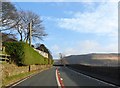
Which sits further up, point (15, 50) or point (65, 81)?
point (15, 50)

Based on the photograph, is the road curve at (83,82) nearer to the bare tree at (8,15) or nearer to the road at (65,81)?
the road at (65,81)

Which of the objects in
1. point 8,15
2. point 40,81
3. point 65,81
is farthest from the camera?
point 8,15

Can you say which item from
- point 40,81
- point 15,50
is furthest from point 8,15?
point 40,81

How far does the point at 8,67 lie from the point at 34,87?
1000 centimetres

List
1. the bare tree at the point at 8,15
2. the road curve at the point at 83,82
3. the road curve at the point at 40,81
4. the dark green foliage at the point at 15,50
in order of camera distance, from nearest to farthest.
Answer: the road curve at the point at 83,82, the road curve at the point at 40,81, the dark green foliage at the point at 15,50, the bare tree at the point at 8,15

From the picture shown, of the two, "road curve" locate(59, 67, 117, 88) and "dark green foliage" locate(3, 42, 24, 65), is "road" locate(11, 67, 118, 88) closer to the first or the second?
"road curve" locate(59, 67, 117, 88)

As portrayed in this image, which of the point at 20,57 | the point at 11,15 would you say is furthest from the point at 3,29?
the point at 20,57

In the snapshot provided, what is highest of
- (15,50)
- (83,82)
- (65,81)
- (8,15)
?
(8,15)

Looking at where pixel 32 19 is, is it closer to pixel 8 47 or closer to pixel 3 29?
pixel 3 29

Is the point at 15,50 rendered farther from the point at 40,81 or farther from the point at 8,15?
the point at 8,15

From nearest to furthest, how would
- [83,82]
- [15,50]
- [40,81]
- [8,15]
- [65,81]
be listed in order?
[83,82]
[65,81]
[40,81]
[15,50]
[8,15]

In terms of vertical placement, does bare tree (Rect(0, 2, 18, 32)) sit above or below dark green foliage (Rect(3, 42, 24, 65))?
above

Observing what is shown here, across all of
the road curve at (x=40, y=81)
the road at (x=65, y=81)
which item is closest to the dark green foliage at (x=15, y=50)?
→ the road curve at (x=40, y=81)

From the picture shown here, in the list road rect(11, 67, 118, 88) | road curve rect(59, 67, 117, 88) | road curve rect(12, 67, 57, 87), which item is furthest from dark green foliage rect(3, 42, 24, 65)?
road curve rect(59, 67, 117, 88)
